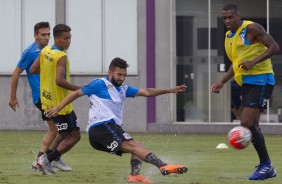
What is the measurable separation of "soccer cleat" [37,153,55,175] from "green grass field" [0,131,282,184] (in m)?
0.11

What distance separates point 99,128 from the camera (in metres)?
12.9

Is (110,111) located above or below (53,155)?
above

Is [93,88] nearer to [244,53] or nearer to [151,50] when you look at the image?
[244,53]

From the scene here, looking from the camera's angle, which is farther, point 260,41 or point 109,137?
point 260,41

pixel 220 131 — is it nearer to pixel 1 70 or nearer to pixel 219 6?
pixel 219 6

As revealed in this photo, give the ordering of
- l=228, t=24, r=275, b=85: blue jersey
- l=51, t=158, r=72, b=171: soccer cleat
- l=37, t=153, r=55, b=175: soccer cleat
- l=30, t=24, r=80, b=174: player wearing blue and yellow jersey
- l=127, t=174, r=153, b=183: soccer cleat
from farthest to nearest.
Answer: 1. l=51, t=158, r=72, b=171: soccer cleat
2. l=30, t=24, r=80, b=174: player wearing blue and yellow jersey
3. l=37, t=153, r=55, b=175: soccer cleat
4. l=228, t=24, r=275, b=85: blue jersey
5. l=127, t=174, r=153, b=183: soccer cleat

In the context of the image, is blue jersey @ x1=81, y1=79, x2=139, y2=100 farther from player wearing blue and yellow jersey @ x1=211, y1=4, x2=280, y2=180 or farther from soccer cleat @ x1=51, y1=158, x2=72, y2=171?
soccer cleat @ x1=51, y1=158, x2=72, y2=171

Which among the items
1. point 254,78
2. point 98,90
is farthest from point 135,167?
point 254,78

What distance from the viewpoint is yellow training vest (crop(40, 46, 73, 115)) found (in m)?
14.5

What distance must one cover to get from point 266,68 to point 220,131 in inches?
528

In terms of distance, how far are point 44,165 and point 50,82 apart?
3.57 feet

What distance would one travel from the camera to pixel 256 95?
1352 centimetres

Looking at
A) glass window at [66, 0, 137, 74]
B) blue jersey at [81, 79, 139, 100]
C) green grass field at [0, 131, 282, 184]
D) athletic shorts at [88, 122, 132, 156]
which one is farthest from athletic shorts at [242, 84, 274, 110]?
glass window at [66, 0, 137, 74]

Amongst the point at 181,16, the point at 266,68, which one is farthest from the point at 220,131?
the point at 266,68
